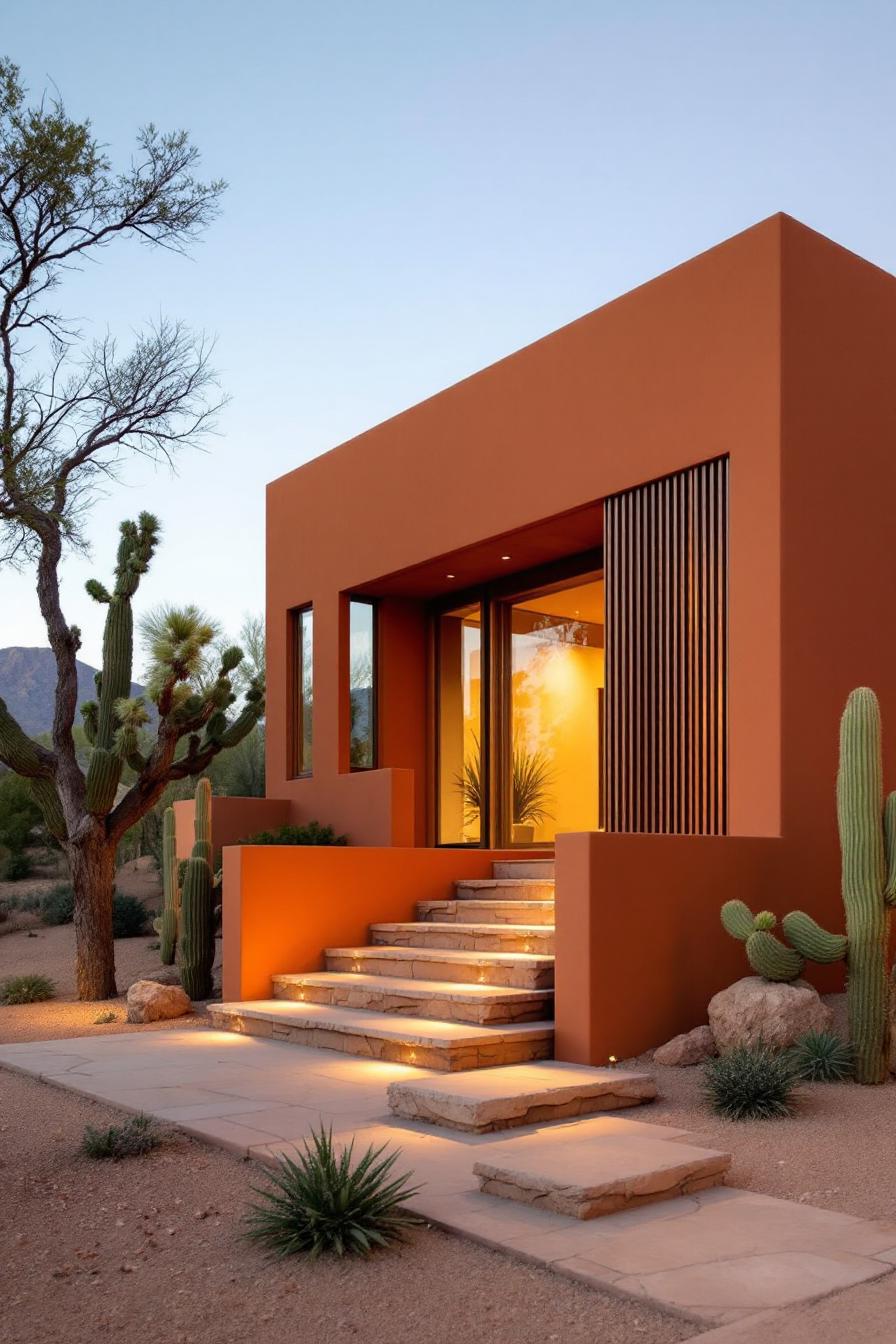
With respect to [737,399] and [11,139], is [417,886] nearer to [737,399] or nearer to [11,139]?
[737,399]

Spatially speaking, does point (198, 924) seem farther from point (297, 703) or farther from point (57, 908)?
point (57, 908)

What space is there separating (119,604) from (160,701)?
1473 mm

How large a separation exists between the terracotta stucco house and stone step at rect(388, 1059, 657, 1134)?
0.82 m

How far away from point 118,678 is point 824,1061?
→ 28.1 ft

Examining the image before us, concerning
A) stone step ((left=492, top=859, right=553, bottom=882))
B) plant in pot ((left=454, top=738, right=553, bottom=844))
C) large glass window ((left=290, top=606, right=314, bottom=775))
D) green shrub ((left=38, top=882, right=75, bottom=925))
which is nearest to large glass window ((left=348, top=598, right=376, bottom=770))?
→ large glass window ((left=290, top=606, right=314, bottom=775))

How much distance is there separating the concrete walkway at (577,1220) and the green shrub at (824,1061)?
134cm

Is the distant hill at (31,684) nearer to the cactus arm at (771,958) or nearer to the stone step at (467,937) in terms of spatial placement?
the stone step at (467,937)

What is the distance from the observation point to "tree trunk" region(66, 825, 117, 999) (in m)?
12.1

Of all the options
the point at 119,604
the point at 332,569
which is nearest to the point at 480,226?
the point at 332,569

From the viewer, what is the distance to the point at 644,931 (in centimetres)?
742

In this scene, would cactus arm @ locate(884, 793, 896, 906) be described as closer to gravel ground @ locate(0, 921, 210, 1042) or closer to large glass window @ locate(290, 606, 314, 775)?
gravel ground @ locate(0, 921, 210, 1042)

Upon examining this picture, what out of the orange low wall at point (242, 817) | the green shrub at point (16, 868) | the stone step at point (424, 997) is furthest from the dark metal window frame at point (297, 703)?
the green shrub at point (16, 868)

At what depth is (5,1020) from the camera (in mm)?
10688

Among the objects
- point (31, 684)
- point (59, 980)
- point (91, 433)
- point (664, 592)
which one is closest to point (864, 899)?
point (664, 592)
